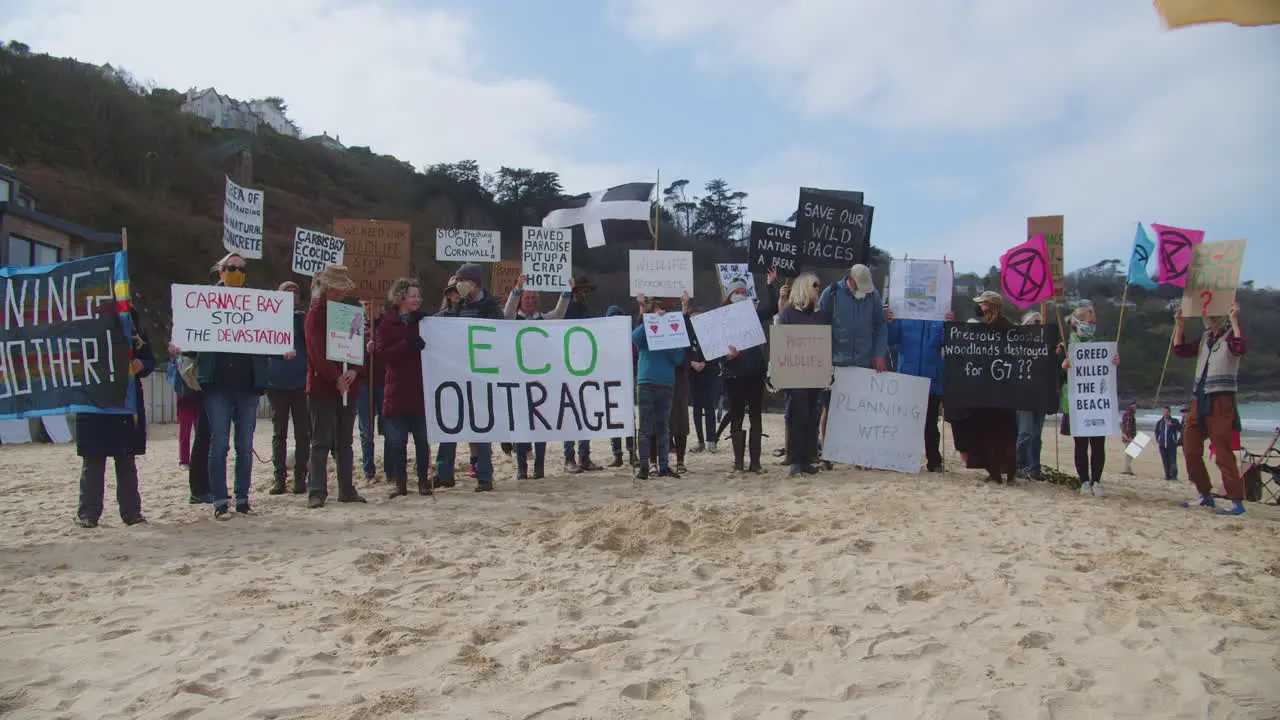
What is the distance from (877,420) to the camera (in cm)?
842

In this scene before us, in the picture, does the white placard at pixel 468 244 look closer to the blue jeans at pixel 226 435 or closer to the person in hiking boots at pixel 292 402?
the person in hiking boots at pixel 292 402

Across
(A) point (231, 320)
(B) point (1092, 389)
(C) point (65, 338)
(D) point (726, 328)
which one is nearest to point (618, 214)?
(D) point (726, 328)

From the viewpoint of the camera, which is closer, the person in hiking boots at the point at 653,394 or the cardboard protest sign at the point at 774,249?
the person in hiking boots at the point at 653,394

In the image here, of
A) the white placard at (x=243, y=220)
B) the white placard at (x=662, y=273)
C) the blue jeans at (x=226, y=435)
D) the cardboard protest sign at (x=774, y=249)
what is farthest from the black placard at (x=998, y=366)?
the white placard at (x=243, y=220)

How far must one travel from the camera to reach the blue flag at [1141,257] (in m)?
8.15

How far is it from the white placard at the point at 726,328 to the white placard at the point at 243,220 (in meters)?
5.12

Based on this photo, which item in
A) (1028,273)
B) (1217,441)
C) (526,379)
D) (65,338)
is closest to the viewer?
(65,338)

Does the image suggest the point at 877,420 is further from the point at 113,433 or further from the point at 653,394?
the point at 113,433

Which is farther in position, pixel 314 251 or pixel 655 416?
pixel 314 251

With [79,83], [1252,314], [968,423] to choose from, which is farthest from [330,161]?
[1252,314]

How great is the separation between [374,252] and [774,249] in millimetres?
4616

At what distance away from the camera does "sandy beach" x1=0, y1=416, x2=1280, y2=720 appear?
3000 mm

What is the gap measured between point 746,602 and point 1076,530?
2.89 m

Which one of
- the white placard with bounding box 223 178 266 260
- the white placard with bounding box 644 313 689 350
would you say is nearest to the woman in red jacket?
the white placard with bounding box 644 313 689 350
